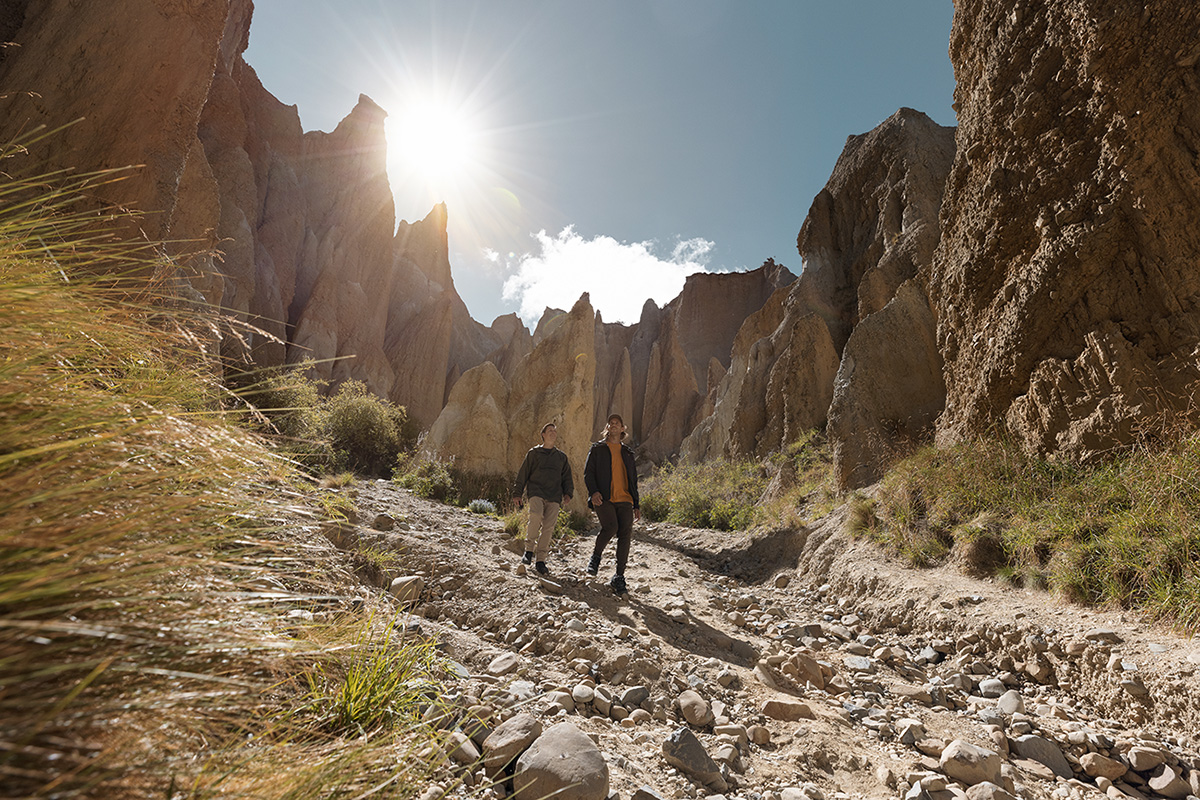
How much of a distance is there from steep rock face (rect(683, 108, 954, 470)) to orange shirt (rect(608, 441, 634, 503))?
787 cm

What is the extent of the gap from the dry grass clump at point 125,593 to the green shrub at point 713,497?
482 inches

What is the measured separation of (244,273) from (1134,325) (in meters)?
34.2

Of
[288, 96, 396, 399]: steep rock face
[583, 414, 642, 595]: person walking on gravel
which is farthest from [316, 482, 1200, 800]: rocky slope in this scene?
[288, 96, 396, 399]: steep rock face

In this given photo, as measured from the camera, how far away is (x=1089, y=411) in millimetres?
5266

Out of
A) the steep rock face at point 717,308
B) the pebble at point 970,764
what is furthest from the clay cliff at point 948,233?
the steep rock face at point 717,308

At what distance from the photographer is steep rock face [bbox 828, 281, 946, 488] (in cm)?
994

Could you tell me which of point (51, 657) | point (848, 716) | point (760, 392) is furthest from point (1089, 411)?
point (760, 392)

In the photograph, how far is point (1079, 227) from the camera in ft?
18.7

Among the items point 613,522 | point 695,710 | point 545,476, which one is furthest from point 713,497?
point 695,710

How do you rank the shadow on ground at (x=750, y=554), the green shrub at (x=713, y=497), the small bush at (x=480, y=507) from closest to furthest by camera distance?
1. the shadow on ground at (x=750, y=554)
2. the small bush at (x=480, y=507)
3. the green shrub at (x=713, y=497)

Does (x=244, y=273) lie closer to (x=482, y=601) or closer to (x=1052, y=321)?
(x=482, y=601)

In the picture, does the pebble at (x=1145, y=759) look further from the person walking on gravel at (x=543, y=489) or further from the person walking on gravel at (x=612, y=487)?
the person walking on gravel at (x=543, y=489)

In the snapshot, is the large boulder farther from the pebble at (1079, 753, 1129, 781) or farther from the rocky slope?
the pebble at (1079, 753, 1129, 781)

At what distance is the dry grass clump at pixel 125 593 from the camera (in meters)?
0.77
